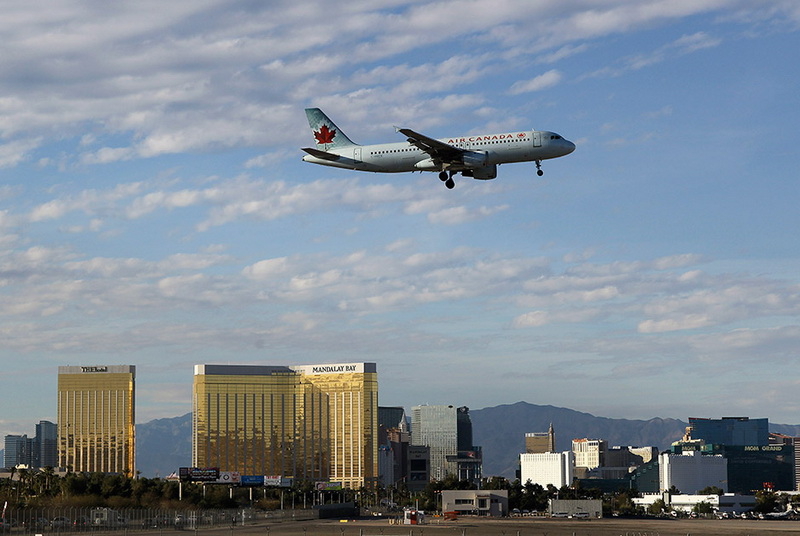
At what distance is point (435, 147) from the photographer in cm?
11244

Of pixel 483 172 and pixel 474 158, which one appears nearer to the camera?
pixel 474 158

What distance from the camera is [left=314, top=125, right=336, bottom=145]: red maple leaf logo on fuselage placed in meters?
132

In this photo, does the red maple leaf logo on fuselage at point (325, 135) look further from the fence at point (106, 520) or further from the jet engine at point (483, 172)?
the fence at point (106, 520)

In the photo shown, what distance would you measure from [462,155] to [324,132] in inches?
1009

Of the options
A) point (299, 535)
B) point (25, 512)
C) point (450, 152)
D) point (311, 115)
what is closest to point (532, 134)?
point (450, 152)

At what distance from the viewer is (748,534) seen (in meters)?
166

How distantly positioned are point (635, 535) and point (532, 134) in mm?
65286

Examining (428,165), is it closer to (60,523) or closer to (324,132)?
(324,132)

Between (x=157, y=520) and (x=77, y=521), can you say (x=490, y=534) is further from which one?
(x=77, y=521)

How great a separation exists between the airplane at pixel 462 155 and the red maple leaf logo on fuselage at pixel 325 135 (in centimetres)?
1332

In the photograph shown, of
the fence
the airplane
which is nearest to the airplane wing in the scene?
the airplane

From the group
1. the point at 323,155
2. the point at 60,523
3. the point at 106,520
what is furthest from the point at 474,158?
the point at 106,520

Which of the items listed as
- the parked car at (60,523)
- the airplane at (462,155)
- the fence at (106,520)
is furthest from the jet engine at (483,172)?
the parked car at (60,523)

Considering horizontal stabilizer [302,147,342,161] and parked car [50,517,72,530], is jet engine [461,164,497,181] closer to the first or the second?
horizontal stabilizer [302,147,342,161]
